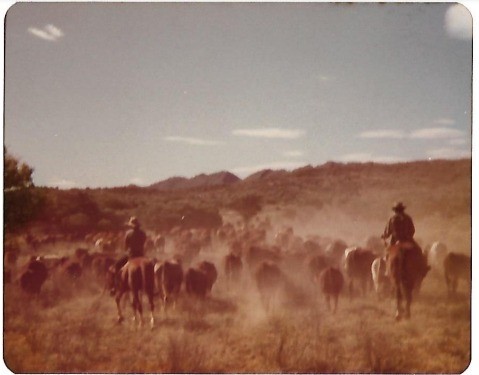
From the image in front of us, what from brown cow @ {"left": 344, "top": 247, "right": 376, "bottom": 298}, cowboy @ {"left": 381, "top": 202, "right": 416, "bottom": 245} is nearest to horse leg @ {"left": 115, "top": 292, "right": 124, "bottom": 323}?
brown cow @ {"left": 344, "top": 247, "right": 376, "bottom": 298}

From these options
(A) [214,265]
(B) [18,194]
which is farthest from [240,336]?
(B) [18,194]

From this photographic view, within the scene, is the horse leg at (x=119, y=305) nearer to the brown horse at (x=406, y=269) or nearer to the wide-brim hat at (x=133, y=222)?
the wide-brim hat at (x=133, y=222)

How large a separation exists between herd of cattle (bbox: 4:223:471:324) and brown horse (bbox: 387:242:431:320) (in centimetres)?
3

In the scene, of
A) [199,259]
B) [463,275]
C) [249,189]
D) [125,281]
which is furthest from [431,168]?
[125,281]

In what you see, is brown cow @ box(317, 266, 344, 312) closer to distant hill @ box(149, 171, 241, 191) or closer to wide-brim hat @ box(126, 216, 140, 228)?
distant hill @ box(149, 171, 241, 191)

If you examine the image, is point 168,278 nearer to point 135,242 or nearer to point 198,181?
point 135,242

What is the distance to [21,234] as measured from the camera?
3.72 meters

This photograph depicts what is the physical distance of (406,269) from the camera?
3.67 metres

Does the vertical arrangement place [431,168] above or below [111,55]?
below

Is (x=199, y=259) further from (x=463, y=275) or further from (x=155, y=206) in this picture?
(x=463, y=275)

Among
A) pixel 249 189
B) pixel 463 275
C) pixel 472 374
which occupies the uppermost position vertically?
pixel 249 189

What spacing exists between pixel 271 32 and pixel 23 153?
5.75ft

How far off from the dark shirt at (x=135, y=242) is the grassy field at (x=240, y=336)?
0.33m

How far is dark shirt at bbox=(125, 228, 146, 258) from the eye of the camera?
3.71 meters
